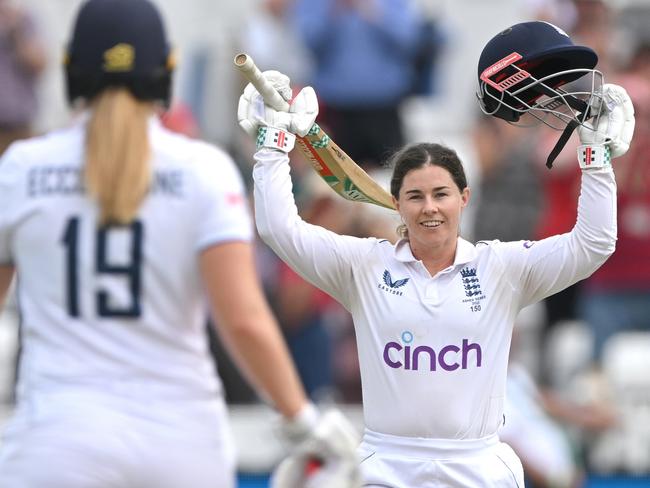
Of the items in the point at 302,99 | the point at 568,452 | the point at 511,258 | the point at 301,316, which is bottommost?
the point at 568,452

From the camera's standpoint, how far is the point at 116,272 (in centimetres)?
436

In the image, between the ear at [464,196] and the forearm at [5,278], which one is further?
the forearm at [5,278]

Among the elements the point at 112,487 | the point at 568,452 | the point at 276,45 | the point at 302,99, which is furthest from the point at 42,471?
the point at 276,45

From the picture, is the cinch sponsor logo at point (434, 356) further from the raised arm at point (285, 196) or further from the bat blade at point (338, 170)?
the bat blade at point (338, 170)

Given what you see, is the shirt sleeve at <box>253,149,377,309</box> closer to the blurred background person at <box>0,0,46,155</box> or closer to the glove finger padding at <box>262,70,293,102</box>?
the glove finger padding at <box>262,70,293,102</box>

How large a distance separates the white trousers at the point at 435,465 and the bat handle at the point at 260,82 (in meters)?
0.96

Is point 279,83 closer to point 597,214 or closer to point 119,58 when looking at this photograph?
point 119,58

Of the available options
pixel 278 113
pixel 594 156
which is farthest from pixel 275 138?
pixel 594 156

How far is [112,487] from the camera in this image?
167 inches

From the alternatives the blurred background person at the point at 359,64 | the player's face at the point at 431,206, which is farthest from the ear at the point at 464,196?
the blurred background person at the point at 359,64

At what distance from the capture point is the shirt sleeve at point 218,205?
441 centimetres

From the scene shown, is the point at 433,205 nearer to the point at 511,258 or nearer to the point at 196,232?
the point at 511,258

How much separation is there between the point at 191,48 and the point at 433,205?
8.50 m

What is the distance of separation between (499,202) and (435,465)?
219 inches
